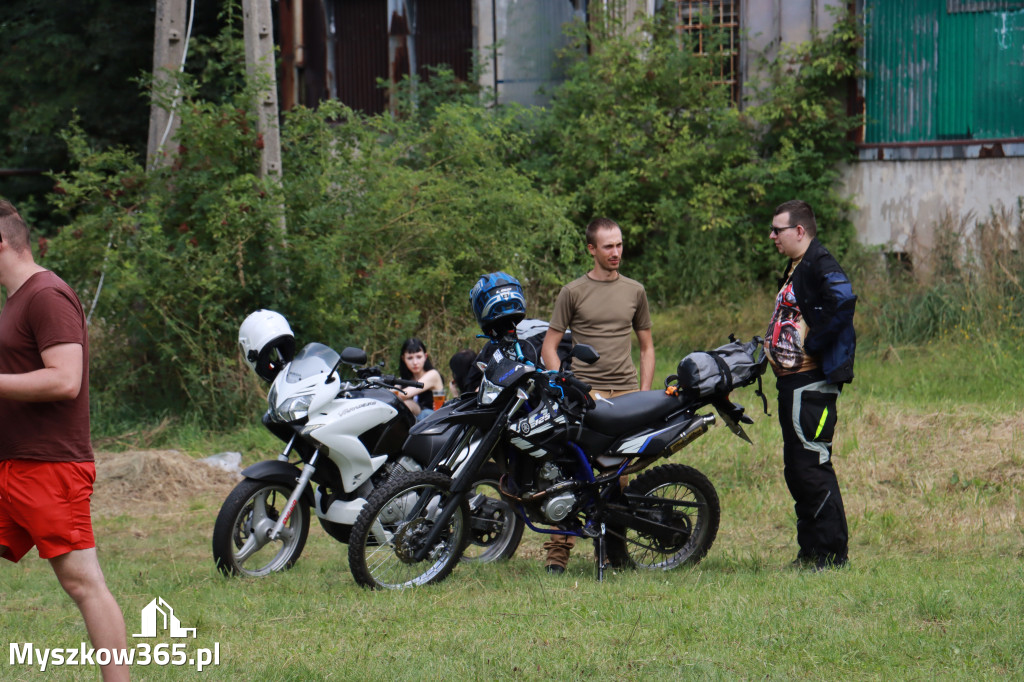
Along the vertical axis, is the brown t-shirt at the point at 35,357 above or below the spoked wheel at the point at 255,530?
above

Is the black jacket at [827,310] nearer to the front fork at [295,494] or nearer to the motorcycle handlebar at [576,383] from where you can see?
the motorcycle handlebar at [576,383]

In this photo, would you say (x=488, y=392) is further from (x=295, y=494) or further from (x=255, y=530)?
(x=255, y=530)

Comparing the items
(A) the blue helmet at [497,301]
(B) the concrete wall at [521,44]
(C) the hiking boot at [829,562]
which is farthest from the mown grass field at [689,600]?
(B) the concrete wall at [521,44]

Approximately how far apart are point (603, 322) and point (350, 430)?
65.3 inches

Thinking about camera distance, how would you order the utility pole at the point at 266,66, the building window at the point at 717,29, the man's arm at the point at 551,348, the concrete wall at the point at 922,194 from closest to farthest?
1. the man's arm at the point at 551,348
2. the utility pole at the point at 266,66
3. the concrete wall at the point at 922,194
4. the building window at the point at 717,29

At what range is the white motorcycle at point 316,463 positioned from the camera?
619cm

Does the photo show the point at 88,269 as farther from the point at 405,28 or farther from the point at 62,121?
the point at 62,121

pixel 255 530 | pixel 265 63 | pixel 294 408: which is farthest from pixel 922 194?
pixel 255 530

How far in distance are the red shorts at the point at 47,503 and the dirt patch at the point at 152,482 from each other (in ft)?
15.8

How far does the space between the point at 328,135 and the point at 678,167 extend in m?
5.71

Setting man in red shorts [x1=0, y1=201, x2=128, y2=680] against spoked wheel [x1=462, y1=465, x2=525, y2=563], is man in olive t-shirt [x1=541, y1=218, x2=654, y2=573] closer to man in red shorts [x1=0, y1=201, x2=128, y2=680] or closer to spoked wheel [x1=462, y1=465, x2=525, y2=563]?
spoked wheel [x1=462, y1=465, x2=525, y2=563]

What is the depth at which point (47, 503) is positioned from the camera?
3887 mm

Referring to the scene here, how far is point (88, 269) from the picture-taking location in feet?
35.8

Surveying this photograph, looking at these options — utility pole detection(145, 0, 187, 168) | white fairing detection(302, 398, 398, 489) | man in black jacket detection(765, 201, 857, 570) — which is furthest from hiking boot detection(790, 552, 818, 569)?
utility pole detection(145, 0, 187, 168)
